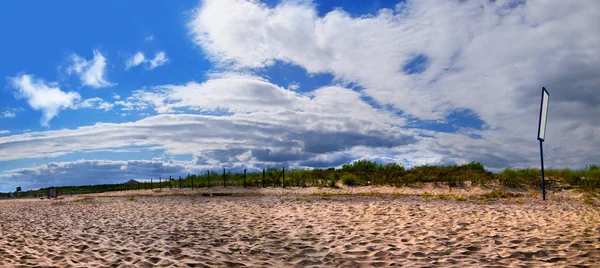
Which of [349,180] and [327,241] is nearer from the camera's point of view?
[327,241]

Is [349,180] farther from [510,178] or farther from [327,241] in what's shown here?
[327,241]

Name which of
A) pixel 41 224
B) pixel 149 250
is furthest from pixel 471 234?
pixel 41 224

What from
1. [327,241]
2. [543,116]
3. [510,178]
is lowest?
[327,241]

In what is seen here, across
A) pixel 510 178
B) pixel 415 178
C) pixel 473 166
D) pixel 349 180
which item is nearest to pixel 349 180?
pixel 349 180

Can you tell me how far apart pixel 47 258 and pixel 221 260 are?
9.79ft

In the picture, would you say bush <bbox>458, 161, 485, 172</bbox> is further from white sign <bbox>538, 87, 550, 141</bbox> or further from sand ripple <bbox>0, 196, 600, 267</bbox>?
sand ripple <bbox>0, 196, 600, 267</bbox>

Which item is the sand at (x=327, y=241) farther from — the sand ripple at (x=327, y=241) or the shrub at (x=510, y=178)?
the shrub at (x=510, y=178)

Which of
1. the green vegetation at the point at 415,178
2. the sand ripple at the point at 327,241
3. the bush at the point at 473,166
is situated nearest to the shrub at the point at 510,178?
the green vegetation at the point at 415,178

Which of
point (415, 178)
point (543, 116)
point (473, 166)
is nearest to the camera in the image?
point (543, 116)

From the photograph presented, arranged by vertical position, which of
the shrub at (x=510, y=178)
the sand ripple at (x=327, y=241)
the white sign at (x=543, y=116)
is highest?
the white sign at (x=543, y=116)

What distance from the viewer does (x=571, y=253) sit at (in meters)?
6.66

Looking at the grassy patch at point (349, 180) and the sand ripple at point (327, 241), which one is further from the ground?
the grassy patch at point (349, 180)

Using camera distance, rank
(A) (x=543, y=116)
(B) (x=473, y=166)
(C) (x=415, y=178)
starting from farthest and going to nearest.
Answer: (B) (x=473, y=166), (C) (x=415, y=178), (A) (x=543, y=116)

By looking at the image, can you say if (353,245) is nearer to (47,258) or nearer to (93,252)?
(93,252)
